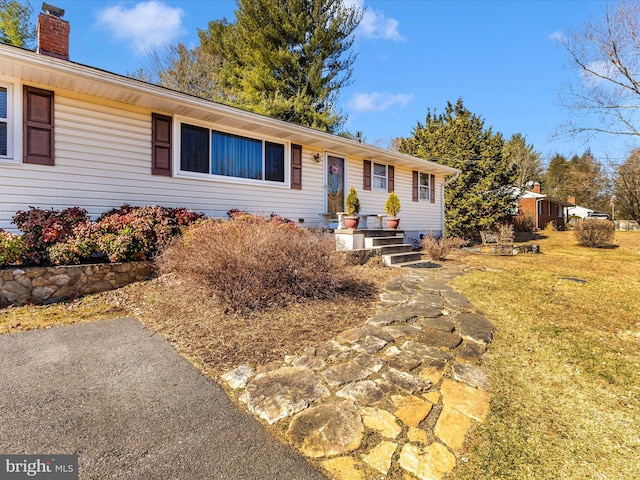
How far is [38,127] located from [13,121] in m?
0.31

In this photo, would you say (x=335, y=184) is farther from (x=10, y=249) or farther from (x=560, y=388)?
(x=560, y=388)

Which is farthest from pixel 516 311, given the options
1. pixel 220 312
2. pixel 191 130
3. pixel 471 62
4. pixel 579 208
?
pixel 579 208

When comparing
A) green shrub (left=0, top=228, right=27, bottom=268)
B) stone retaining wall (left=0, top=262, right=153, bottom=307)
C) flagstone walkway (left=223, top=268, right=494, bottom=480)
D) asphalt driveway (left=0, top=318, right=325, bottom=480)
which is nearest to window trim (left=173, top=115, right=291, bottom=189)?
stone retaining wall (left=0, top=262, right=153, bottom=307)

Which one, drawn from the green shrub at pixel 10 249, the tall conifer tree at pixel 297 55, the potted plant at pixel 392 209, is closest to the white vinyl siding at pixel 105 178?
the green shrub at pixel 10 249

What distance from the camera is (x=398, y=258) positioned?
7801 mm

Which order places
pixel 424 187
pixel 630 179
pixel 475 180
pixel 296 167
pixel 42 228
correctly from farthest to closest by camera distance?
pixel 475 180 → pixel 630 179 → pixel 424 187 → pixel 296 167 → pixel 42 228

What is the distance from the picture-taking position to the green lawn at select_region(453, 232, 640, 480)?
1606mm

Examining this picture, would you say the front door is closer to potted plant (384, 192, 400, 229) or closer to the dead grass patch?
potted plant (384, 192, 400, 229)

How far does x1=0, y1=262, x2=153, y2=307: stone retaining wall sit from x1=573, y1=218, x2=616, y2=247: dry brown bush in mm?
17144

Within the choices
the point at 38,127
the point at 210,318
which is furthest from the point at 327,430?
the point at 38,127

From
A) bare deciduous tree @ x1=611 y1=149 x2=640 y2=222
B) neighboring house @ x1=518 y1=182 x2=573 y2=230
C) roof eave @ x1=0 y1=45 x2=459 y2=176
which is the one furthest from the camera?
neighboring house @ x1=518 y1=182 x2=573 y2=230

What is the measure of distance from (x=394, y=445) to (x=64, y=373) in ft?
8.54

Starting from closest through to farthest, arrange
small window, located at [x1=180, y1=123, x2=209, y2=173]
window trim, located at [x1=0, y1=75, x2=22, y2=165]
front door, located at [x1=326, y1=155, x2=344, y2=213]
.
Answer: window trim, located at [x1=0, y1=75, x2=22, y2=165] < small window, located at [x1=180, y1=123, x2=209, y2=173] < front door, located at [x1=326, y1=155, x2=344, y2=213]

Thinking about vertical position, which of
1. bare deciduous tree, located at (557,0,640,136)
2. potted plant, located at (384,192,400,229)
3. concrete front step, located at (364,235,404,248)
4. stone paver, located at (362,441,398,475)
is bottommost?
stone paver, located at (362,441,398,475)
